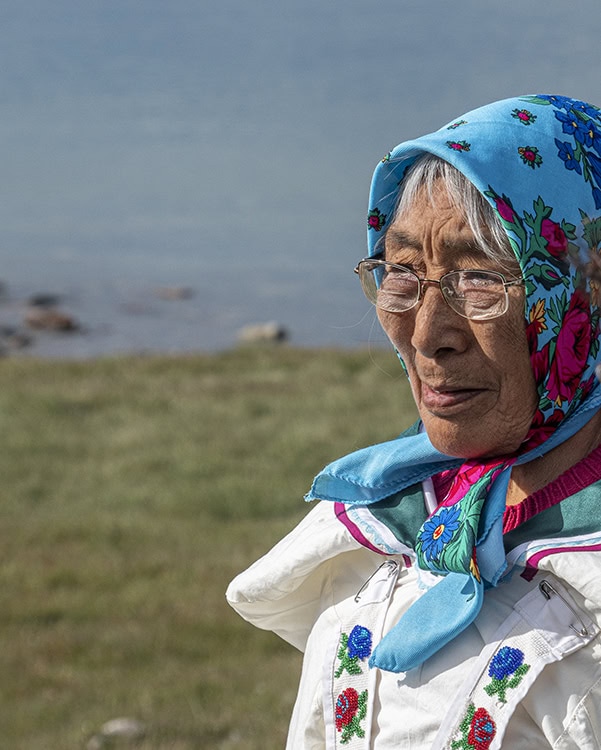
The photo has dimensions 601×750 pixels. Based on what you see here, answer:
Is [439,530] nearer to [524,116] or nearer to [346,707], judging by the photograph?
[346,707]

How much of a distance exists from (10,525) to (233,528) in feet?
4.90

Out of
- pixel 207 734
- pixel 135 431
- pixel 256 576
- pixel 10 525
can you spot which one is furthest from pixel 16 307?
pixel 256 576

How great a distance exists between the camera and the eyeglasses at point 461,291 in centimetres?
187

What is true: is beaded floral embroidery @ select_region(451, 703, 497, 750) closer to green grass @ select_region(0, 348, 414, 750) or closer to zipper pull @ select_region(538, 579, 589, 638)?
zipper pull @ select_region(538, 579, 589, 638)

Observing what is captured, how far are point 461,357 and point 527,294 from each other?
5.9 inches

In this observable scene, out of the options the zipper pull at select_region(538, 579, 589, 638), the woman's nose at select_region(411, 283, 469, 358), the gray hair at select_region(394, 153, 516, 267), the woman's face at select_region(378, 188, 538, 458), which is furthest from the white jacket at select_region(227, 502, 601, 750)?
the gray hair at select_region(394, 153, 516, 267)

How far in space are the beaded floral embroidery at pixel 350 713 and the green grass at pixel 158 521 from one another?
60 cm

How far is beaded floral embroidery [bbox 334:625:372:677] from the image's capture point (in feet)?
6.71

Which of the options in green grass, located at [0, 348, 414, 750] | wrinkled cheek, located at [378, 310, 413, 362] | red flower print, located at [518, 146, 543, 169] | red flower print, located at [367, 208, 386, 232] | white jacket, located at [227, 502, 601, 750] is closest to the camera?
white jacket, located at [227, 502, 601, 750]

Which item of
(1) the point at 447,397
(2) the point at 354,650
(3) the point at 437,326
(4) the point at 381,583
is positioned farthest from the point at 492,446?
(2) the point at 354,650

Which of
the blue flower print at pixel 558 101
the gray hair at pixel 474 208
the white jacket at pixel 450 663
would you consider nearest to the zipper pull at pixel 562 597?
the white jacket at pixel 450 663

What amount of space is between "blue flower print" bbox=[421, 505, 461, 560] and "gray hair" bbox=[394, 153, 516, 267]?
17.0 inches

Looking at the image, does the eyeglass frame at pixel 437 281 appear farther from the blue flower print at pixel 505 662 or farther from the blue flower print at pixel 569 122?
the blue flower print at pixel 505 662

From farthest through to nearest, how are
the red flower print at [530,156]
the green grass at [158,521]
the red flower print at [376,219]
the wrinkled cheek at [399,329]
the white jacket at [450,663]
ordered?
the green grass at [158,521], the red flower print at [376,219], the wrinkled cheek at [399,329], the red flower print at [530,156], the white jacket at [450,663]
